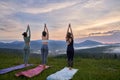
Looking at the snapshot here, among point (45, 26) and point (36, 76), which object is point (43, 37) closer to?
point (45, 26)

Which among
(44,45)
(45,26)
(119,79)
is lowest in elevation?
(119,79)

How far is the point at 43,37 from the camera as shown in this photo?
69.6 feet

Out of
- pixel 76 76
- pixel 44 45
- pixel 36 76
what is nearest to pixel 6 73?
pixel 36 76

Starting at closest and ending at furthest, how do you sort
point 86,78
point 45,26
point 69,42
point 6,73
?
point 86,78 → point 6,73 → point 69,42 → point 45,26

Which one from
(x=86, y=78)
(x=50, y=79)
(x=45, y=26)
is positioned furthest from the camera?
(x=45, y=26)

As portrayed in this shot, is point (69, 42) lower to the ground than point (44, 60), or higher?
higher

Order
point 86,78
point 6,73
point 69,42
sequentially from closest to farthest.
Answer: point 86,78, point 6,73, point 69,42

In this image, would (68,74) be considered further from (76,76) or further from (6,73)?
(6,73)

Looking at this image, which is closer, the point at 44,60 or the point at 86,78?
the point at 86,78

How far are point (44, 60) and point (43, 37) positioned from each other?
7.92 feet

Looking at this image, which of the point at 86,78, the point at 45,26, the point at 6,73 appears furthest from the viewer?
the point at 45,26

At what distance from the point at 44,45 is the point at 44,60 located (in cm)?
154

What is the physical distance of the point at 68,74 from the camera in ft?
58.1

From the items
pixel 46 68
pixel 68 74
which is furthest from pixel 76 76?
pixel 46 68
